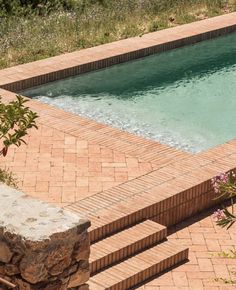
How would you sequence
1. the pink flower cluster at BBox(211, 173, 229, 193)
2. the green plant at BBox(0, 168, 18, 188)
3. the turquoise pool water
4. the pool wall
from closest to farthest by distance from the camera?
the pink flower cluster at BBox(211, 173, 229, 193) < the green plant at BBox(0, 168, 18, 188) < the turquoise pool water < the pool wall

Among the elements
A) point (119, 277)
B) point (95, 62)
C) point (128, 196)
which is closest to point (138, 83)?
point (95, 62)

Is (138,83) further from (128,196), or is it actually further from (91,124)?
(128,196)

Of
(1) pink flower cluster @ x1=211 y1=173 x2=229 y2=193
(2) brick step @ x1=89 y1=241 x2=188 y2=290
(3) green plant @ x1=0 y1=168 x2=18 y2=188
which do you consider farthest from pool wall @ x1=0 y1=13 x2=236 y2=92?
(1) pink flower cluster @ x1=211 y1=173 x2=229 y2=193

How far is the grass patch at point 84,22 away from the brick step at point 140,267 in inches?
249

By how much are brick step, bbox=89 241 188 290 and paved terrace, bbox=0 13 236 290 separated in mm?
112

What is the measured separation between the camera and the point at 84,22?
50.9 feet

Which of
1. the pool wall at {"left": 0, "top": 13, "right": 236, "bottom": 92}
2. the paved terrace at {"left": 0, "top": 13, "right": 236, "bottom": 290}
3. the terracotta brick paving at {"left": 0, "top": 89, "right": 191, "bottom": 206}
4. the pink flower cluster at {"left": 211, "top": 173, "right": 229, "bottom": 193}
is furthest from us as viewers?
the pool wall at {"left": 0, "top": 13, "right": 236, "bottom": 92}

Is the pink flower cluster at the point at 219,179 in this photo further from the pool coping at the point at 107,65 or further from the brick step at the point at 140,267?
the pool coping at the point at 107,65

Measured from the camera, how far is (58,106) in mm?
11914

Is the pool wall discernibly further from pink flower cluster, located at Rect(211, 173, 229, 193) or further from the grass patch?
pink flower cluster, located at Rect(211, 173, 229, 193)

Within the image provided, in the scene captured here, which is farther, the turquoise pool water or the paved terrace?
the turquoise pool water

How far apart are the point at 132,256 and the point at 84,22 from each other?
856 centimetres

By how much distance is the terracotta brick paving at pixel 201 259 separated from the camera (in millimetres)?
7473

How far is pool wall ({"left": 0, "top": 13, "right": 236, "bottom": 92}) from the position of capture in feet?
41.2
